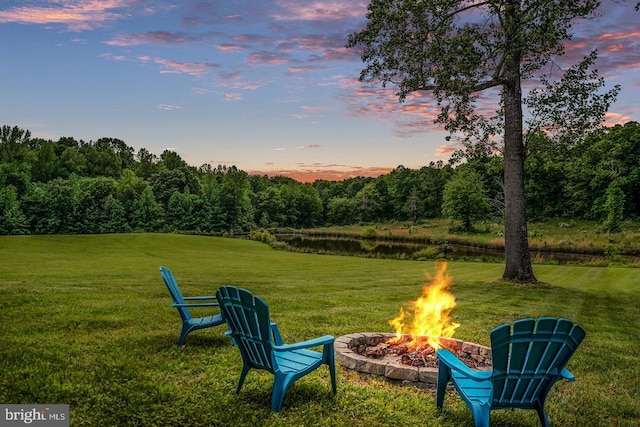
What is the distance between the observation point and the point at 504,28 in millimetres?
14117

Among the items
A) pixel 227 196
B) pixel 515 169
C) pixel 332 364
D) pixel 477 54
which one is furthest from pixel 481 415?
pixel 227 196

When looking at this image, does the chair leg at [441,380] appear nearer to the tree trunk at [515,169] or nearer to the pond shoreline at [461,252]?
the tree trunk at [515,169]

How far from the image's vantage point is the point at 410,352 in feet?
19.5

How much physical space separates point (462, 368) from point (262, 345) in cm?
189

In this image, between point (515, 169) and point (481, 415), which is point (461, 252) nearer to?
point (515, 169)

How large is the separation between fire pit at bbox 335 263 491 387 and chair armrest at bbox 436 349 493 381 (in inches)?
34.6

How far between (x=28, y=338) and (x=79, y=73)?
19748 mm

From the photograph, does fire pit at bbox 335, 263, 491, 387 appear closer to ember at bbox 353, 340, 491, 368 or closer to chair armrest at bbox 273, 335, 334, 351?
ember at bbox 353, 340, 491, 368

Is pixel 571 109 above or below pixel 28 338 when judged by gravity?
above

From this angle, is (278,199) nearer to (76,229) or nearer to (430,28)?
(76,229)

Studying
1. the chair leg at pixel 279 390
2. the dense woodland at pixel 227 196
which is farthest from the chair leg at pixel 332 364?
the dense woodland at pixel 227 196

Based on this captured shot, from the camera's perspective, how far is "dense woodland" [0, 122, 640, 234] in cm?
5669

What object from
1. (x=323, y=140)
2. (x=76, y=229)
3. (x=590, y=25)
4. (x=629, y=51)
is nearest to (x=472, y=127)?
(x=590, y=25)

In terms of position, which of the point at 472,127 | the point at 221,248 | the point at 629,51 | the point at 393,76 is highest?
the point at 629,51
